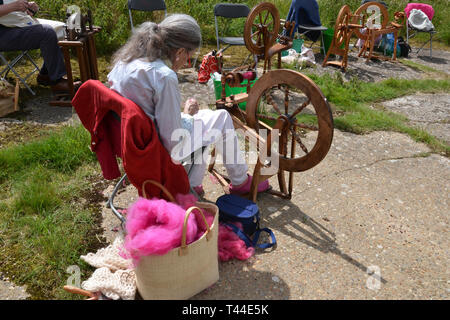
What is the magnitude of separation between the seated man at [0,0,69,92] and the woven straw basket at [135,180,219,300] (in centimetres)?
329

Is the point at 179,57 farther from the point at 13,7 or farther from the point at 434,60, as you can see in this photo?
the point at 434,60

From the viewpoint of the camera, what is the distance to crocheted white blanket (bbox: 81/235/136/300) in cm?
204

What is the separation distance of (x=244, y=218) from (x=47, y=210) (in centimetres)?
145

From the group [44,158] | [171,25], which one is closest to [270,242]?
[171,25]

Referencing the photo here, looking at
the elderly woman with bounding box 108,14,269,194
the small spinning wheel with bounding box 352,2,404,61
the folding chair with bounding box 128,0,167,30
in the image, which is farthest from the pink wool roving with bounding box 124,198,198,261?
the small spinning wheel with bounding box 352,2,404,61

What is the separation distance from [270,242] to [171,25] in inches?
59.1

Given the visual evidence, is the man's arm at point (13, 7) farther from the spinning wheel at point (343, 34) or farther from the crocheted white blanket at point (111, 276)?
the spinning wheel at point (343, 34)

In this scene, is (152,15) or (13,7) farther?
(152,15)

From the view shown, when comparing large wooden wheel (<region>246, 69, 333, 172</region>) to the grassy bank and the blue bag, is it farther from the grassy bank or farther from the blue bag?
the grassy bank

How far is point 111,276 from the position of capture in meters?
2.11

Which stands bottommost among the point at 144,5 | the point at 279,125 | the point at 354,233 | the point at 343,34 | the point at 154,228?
the point at 354,233

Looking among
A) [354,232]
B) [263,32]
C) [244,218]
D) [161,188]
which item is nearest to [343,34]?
[263,32]

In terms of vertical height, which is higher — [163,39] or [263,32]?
[163,39]

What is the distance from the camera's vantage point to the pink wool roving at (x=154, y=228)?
1797mm
